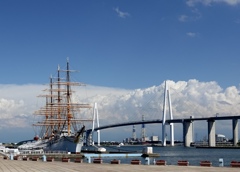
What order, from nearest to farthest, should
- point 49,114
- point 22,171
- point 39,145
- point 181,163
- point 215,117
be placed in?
point 22,171 → point 181,163 → point 39,145 → point 49,114 → point 215,117

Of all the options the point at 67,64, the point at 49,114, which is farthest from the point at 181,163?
the point at 49,114

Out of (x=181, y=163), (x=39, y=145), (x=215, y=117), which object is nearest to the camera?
(x=181, y=163)

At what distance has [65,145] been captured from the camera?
134 meters

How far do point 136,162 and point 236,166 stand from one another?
1118 cm

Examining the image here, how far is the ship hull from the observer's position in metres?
129

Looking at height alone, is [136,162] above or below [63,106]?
below

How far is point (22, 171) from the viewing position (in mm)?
39344

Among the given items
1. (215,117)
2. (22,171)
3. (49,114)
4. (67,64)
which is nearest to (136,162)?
(22,171)

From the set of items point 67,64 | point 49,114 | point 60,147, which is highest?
point 67,64

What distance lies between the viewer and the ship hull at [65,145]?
128562mm

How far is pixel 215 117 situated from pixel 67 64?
3181 inches

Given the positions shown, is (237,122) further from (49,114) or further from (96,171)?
(96,171)

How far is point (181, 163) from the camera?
48688mm

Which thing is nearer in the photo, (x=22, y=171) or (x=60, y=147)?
(x=22, y=171)
